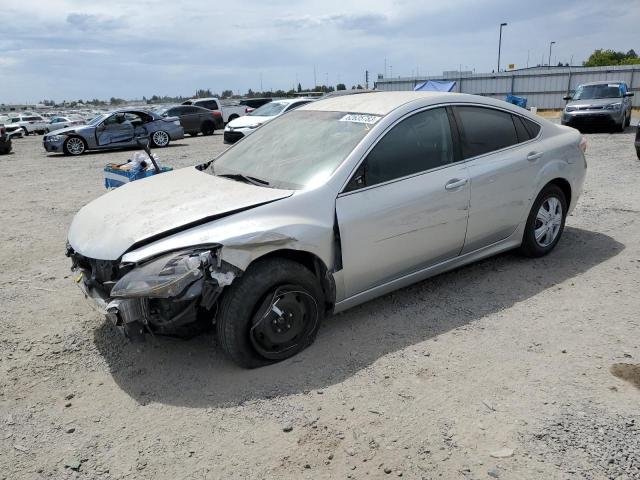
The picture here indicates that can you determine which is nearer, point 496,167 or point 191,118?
point 496,167

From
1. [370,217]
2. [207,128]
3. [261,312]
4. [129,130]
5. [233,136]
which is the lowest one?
[207,128]

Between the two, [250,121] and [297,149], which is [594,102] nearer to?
[250,121]

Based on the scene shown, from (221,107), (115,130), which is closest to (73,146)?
(115,130)

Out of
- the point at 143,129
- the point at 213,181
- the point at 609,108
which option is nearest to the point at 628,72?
the point at 609,108

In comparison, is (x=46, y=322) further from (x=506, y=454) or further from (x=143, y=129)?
(x=143, y=129)

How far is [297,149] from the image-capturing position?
4.04 metres

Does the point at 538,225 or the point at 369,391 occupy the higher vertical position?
the point at 538,225

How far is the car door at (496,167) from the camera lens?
4.31 metres

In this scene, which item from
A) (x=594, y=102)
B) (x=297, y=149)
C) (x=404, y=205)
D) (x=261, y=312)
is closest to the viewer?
(x=261, y=312)

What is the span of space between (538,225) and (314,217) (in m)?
2.65

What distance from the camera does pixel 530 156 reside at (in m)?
4.74

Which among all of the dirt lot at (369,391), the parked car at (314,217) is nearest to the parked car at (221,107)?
the dirt lot at (369,391)

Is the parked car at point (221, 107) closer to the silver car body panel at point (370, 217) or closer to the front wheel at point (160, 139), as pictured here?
the front wheel at point (160, 139)

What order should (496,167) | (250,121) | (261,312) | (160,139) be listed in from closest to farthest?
(261,312) → (496,167) → (250,121) → (160,139)
